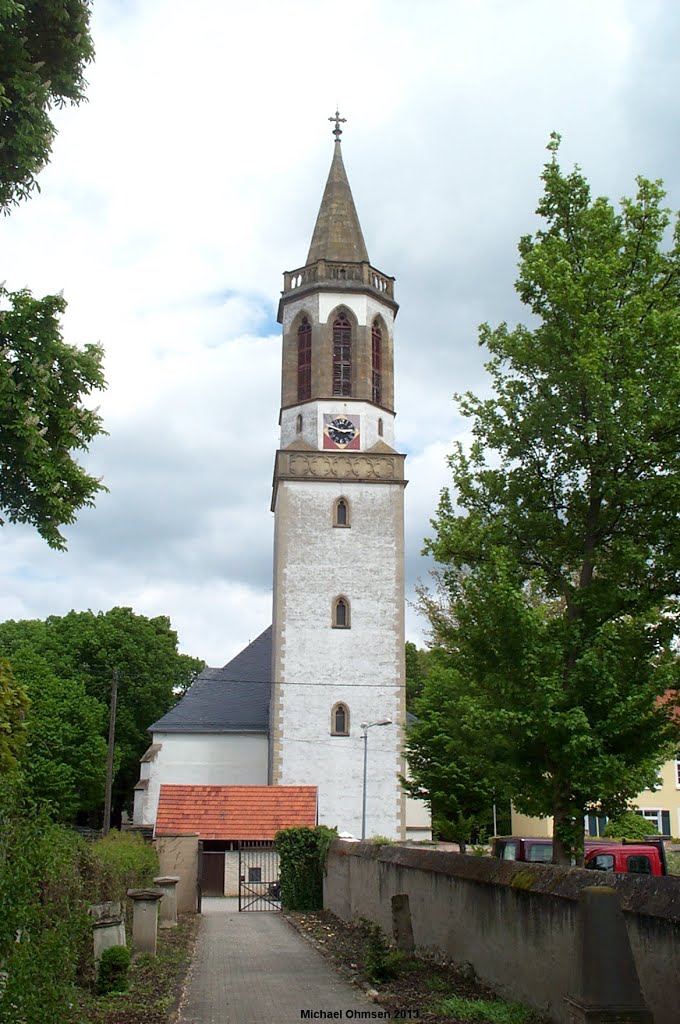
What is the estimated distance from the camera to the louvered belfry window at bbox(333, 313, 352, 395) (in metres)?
39.0

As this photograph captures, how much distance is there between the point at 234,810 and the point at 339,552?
32.0 ft

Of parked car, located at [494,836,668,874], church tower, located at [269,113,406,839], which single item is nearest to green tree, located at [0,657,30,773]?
parked car, located at [494,836,668,874]

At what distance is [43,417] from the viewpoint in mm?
9734

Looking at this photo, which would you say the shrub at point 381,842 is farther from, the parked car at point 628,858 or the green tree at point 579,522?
the green tree at point 579,522

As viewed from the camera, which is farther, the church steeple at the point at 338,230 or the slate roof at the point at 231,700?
the church steeple at the point at 338,230

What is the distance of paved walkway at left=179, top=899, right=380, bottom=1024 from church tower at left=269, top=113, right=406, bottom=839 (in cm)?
1479

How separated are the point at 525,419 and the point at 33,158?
6.40 meters

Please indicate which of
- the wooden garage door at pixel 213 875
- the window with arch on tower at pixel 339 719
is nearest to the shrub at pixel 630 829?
the window with arch on tower at pixel 339 719

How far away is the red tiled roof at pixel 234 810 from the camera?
103 feet

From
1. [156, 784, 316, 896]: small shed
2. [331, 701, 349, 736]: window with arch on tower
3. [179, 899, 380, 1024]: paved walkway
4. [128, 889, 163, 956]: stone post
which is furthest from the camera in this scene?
[331, 701, 349, 736]: window with arch on tower

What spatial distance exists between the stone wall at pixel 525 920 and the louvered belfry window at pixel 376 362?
2539cm

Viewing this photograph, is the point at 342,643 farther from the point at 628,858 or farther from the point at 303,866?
the point at 628,858

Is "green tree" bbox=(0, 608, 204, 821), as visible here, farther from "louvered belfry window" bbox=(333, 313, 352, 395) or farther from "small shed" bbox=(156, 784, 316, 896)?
"louvered belfry window" bbox=(333, 313, 352, 395)

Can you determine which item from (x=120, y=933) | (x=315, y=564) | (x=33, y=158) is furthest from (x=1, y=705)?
(x=315, y=564)
